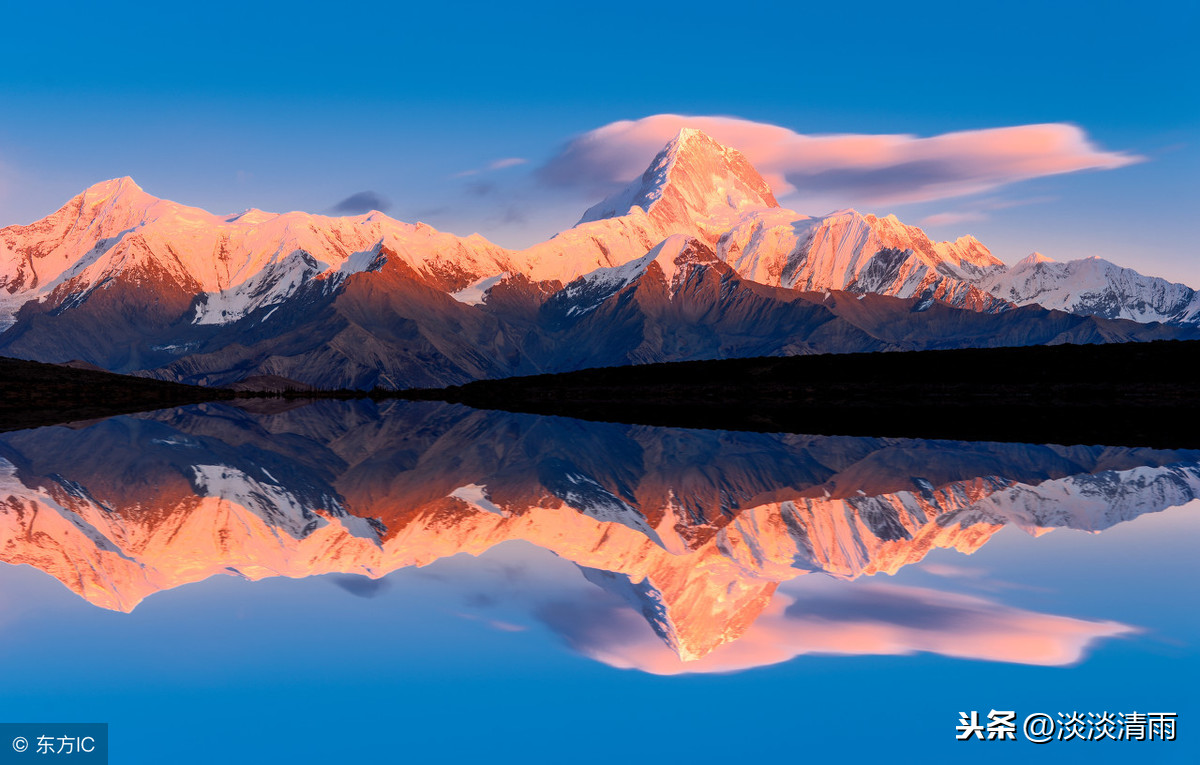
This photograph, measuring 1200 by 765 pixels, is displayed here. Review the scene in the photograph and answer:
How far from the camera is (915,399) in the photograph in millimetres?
146375

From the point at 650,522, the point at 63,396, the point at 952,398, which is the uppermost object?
the point at 63,396

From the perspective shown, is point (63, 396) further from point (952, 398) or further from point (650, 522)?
point (650, 522)

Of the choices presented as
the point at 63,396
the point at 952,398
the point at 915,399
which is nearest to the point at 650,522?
the point at 915,399

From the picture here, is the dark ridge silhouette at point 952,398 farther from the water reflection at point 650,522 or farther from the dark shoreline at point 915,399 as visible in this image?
the water reflection at point 650,522

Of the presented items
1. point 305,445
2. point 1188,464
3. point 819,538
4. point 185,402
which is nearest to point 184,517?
point 819,538

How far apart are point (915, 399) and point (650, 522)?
392ft

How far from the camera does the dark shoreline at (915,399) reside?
3371 inches

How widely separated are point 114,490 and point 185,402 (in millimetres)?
152509

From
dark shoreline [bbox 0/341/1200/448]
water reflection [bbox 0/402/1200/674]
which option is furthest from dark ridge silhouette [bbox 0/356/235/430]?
water reflection [bbox 0/402/1200/674]

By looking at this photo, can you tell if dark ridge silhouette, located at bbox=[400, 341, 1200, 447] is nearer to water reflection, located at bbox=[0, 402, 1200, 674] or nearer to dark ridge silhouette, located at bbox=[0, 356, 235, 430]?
water reflection, located at bbox=[0, 402, 1200, 674]

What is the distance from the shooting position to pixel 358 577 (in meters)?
25.6

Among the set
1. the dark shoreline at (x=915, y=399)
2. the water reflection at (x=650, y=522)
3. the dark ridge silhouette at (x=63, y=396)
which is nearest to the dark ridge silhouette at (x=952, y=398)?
the dark shoreline at (x=915, y=399)

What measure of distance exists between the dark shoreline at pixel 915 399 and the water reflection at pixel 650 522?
2407cm

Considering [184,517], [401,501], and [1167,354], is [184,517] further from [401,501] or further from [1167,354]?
[1167,354]
